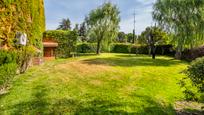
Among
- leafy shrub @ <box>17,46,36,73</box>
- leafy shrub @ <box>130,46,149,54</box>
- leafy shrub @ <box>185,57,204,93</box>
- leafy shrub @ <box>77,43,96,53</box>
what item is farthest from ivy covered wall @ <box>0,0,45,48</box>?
leafy shrub @ <box>130,46,149,54</box>

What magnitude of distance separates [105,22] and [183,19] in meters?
12.5

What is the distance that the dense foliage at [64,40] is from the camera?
31281mm

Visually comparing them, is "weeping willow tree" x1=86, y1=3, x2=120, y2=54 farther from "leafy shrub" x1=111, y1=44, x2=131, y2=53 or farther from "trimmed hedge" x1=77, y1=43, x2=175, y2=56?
"leafy shrub" x1=111, y1=44, x2=131, y2=53

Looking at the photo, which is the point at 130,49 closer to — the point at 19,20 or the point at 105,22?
the point at 105,22

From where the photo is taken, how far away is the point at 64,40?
32.4m

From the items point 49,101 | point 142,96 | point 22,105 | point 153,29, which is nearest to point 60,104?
point 49,101

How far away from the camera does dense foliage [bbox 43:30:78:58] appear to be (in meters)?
31.3

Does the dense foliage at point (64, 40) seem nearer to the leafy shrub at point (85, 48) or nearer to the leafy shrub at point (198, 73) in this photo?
the leafy shrub at point (85, 48)

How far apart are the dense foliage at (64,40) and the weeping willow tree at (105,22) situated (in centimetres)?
743

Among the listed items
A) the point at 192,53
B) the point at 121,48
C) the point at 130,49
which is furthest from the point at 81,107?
the point at 121,48

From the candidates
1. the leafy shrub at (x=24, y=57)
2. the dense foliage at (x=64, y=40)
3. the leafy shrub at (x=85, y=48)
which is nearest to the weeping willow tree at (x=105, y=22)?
the dense foliage at (x=64, y=40)

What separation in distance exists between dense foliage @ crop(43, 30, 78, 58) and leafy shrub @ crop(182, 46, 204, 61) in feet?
44.1

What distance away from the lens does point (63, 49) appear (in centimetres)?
3272

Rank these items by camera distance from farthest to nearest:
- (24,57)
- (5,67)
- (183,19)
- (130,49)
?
1. (130,49)
2. (183,19)
3. (24,57)
4. (5,67)
